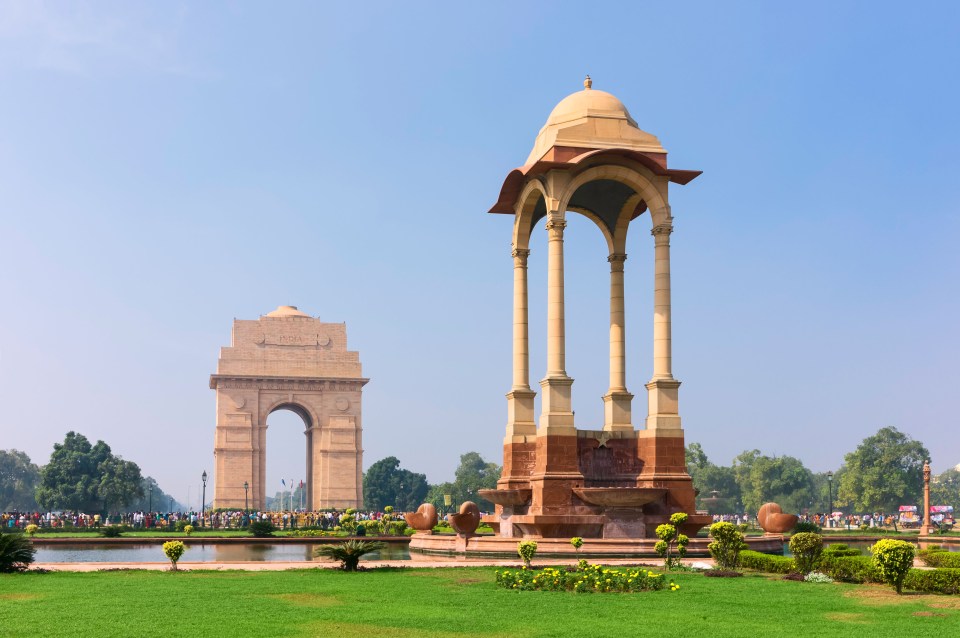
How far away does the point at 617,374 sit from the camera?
2828 cm

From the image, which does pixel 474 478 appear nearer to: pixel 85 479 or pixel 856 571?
pixel 85 479

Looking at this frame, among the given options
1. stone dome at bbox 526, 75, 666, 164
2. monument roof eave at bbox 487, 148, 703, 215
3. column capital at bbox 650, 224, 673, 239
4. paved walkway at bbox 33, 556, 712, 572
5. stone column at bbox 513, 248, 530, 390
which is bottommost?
paved walkway at bbox 33, 556, 712, 572

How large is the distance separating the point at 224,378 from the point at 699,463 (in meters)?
56.9

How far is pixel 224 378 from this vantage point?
75.9 meters

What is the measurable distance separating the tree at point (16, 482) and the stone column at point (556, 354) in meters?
131

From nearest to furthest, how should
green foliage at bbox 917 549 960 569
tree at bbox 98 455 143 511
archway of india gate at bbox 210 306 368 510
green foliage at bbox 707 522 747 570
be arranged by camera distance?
green foliage at bbox 917 549 960 569
green foliage at bbox 707 522 747 570
tree at bbox 98 455 143 511
archway of india gate at bbox 210 306 368 510

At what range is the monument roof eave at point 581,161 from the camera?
25.9 meters

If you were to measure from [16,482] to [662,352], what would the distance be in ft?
450

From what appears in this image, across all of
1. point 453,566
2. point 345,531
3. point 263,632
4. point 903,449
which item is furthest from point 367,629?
point 903,449

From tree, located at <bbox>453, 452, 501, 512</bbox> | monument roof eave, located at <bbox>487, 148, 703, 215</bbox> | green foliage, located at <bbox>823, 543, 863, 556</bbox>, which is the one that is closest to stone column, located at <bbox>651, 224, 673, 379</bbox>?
monument roof eave, located at <bbox>487, 148, 703, 215</bbox>

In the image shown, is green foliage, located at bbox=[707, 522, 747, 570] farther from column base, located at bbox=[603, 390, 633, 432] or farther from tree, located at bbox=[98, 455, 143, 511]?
tree, located at bbox=[98, 455, 143, 511]

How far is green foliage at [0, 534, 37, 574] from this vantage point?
19344 mm

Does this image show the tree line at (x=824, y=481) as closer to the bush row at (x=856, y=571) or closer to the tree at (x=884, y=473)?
the tree at (x=884, y=473)

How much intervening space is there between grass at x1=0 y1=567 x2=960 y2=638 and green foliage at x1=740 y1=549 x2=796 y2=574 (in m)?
1.31
